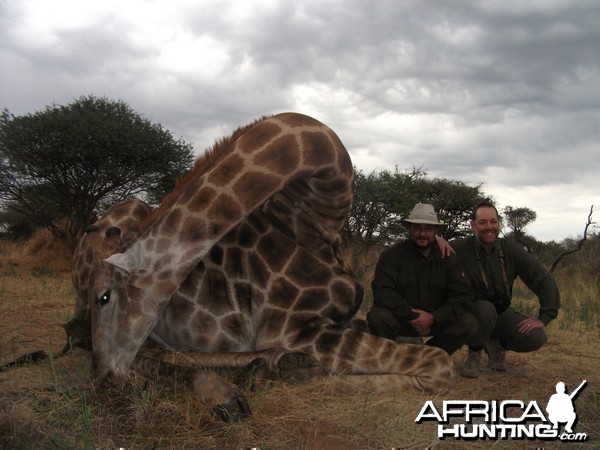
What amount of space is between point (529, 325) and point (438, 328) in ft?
2.41

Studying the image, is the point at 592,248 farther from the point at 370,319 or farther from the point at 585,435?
the point at 585,435

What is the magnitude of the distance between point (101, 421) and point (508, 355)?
397 cm

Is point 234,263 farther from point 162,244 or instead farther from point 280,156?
point 280,156

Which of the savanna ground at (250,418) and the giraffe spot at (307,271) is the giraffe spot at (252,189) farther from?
the savanna ground at (250,418)

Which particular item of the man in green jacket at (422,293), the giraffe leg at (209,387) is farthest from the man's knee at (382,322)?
the giraffe leg at (209,387)

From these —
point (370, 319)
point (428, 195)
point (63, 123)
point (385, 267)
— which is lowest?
point (370, 319)

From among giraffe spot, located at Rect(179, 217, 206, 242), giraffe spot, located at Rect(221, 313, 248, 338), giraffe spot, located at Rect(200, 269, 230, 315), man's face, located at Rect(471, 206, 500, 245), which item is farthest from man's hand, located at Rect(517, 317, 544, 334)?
giraffe spot, located at Rect(179, 217, 206, 242)

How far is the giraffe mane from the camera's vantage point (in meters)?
3.71

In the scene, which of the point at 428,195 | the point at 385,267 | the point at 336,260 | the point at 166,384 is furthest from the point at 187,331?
the point at 428,195

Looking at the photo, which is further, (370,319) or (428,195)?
(428,195)

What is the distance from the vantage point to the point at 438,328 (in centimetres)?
470

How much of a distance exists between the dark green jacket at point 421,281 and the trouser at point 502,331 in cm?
16

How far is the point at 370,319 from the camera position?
4668mm

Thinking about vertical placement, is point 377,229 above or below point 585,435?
above
